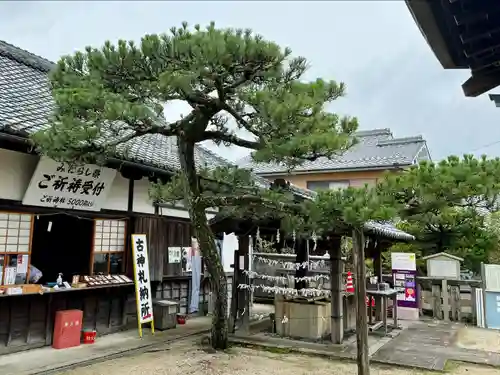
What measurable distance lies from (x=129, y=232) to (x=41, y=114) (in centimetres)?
294

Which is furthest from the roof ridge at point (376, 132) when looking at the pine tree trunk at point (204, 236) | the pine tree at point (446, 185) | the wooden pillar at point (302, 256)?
the pine tree trunk at point (204, 236)

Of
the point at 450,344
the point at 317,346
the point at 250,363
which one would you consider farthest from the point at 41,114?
the point at 450,344

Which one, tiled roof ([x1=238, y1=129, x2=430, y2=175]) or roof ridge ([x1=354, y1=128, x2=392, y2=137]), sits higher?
roof ridge ([x1=354, y1=128, x2=392, y2=137])

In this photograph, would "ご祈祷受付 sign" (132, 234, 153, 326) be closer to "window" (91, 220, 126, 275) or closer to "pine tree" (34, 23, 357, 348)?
"window" (91, 220, 126, 275)

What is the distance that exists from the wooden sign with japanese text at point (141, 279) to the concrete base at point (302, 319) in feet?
8.81

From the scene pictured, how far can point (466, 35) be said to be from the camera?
2.60 meters

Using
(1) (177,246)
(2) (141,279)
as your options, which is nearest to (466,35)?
(2) (141,279)

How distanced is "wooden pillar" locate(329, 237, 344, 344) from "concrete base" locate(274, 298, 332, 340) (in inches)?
18.4

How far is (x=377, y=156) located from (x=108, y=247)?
17478mm

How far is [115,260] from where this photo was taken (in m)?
8.85

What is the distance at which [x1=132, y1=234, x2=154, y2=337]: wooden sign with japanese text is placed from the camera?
823 centimetres

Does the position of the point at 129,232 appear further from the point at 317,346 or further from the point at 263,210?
the point at 317,346

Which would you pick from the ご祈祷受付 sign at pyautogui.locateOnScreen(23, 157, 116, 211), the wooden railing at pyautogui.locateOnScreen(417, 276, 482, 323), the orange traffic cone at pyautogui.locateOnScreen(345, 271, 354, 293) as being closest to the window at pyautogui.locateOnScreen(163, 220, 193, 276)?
the ご祈祷受付 sign at pyautogui.locateOnScreen(23, 157, 116, 211)

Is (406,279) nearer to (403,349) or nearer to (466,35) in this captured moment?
(403,349)
